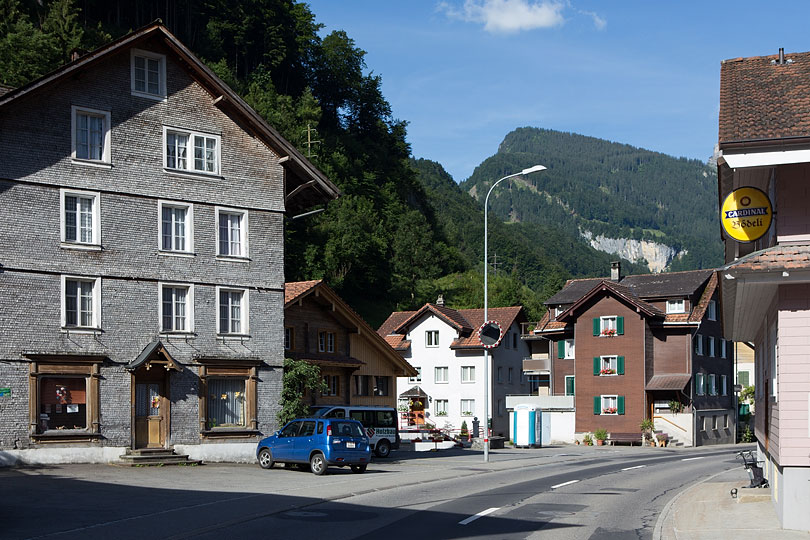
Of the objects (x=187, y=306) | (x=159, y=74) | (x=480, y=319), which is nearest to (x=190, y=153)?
(x=159, y=74)

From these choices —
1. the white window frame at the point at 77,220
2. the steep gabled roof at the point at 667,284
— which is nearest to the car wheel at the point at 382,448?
the white window frame at the point at 77,220

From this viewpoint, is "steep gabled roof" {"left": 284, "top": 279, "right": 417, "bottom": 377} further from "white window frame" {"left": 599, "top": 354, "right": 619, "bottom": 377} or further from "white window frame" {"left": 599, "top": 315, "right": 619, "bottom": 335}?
"white window frame" {"left": 599, "top": 354, "right": 619, "bottom": 377}

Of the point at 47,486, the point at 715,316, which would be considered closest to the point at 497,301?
the point at 715,316

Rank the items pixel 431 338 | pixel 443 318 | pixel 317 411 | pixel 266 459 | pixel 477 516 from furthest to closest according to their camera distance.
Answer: pixel 431 338, pixel 443 318, pixel 317 411, pixel 266 459, pixel 477 516

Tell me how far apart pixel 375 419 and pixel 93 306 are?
14.1 metres

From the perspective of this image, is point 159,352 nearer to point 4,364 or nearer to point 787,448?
point 4,364

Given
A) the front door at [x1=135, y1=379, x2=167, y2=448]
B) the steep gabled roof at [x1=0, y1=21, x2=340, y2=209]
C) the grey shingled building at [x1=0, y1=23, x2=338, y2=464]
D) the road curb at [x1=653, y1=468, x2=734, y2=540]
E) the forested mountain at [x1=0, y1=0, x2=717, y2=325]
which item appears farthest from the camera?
the forested mountain at [x1=0, y1=0, x2=717, y2=325]

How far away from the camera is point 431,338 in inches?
2906

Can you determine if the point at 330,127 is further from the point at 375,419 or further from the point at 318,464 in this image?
the point at 318,464

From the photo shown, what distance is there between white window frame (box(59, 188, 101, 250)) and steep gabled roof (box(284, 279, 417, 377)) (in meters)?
9.47

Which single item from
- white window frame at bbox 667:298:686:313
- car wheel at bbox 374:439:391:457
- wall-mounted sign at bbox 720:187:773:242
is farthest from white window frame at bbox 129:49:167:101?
white window frame at bbox 667:298:686:313

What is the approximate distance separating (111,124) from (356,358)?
16.9 metres

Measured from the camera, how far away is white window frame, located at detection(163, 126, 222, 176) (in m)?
33.0

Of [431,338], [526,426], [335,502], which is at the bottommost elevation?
[526,426]
